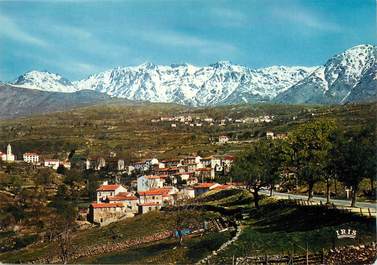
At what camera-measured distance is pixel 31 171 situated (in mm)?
27094

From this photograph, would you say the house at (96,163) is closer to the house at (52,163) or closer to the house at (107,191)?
the house at (52,163)

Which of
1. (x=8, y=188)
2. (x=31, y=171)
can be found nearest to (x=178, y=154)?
(x=31, y=171)

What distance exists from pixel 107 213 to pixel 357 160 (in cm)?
1131

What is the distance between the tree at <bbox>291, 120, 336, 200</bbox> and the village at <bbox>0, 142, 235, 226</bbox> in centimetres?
814

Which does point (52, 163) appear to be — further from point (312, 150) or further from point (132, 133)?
point (312, 150)

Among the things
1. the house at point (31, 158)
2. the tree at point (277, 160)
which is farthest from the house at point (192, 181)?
the tree at point (277, 160)

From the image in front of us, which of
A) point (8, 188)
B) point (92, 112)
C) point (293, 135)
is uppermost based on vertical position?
point (92, 112)

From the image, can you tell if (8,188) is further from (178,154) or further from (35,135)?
(35,135)

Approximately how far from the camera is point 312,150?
32.7 ft

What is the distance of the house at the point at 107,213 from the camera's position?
1712 cm

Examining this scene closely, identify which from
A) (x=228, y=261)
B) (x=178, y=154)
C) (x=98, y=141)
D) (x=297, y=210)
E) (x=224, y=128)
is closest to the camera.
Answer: (x=228, y=261)

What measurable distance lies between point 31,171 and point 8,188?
6.19 metres

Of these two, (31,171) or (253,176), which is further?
(31,171)

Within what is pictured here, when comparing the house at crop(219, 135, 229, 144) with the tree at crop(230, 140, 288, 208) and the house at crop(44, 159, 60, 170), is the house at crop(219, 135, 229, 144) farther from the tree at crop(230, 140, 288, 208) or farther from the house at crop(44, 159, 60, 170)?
the tree at crop(230, 140, 288, 208)
